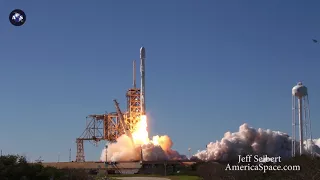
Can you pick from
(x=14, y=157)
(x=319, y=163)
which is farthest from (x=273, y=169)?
(x=14, y=157)

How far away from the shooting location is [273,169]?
168ft

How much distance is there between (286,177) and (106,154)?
7931 centimetres

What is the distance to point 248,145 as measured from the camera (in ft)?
387

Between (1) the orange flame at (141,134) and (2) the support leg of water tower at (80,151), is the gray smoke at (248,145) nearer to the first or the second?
(1) the orange flame at (141,134)

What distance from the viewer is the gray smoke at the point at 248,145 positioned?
116062mm

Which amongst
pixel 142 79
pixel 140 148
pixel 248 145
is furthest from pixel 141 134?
pixel 248 145

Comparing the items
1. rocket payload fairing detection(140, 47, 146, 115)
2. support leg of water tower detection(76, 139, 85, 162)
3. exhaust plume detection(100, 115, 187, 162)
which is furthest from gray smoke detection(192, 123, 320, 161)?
support leg of water tower detection(76, 139, 85, 162)

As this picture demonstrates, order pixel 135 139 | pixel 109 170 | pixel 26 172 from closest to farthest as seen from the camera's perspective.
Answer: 1. pixel 26 172
2. pixel 109 170
3. pixel 135 139

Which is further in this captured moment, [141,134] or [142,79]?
[141,134]

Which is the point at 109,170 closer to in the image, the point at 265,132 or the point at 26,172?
the point at 265,132

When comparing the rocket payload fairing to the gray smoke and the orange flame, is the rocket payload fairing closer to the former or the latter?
the orange flame

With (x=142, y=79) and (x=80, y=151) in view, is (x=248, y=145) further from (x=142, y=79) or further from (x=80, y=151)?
(x=80, y=151)

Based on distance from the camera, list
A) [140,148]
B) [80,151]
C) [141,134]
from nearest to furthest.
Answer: [140,148] → [141,134] → [80,151]

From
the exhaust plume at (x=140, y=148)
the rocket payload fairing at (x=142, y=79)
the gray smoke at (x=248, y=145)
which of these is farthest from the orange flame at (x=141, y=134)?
the gray smoke at (x=248, y=145)
